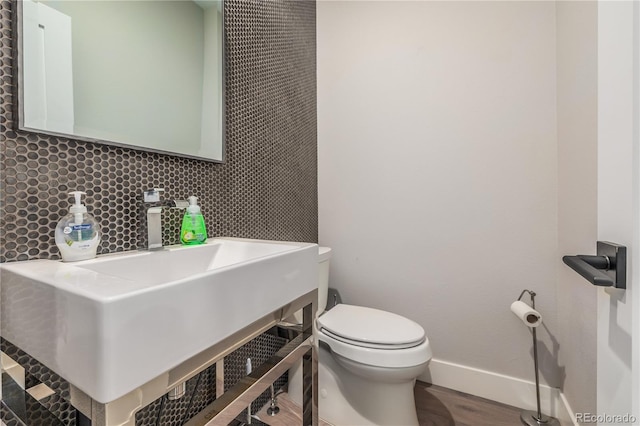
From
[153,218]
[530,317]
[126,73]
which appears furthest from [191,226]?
[530,317]

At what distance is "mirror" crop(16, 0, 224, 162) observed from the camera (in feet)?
2.00

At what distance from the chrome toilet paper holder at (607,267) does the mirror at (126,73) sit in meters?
1.04

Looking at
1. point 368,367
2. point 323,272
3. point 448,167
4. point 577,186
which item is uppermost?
point 448,167

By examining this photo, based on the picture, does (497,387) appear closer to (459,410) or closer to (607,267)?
(459,410)

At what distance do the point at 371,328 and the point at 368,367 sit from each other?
16cm

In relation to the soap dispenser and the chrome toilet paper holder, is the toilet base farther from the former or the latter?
the soap dispenser

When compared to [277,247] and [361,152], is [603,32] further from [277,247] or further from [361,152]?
[361,152]

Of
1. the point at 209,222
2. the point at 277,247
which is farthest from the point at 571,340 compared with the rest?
the point at 209,222

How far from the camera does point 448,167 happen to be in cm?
147

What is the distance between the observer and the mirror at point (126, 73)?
24.0 inches

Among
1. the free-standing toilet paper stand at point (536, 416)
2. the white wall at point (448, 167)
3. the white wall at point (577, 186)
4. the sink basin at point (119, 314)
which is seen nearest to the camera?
the sink basin at point (119, 314)

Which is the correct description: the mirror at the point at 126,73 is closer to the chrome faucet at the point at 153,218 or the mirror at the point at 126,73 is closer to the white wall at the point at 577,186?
the chrome faucet at the point at 153,218

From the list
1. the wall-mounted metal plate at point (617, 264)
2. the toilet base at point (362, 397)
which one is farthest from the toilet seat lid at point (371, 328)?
the wall-mounted metal plate at point (617, 264)

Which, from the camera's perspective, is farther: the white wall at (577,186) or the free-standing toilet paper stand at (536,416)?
the free-standing toilet paper stand at (536,416)
